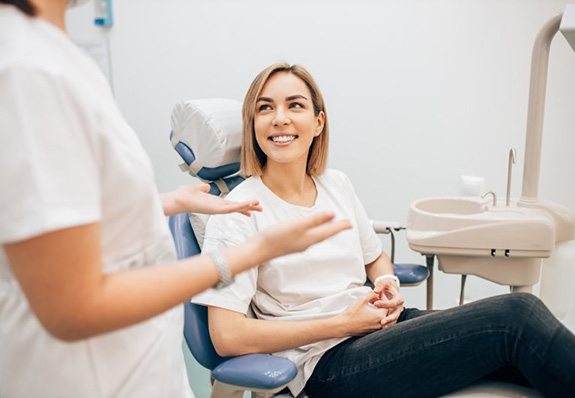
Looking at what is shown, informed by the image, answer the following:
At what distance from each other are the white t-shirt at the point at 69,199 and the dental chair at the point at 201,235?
10.6 inches

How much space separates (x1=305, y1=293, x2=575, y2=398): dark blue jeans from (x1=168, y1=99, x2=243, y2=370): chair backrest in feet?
1.79

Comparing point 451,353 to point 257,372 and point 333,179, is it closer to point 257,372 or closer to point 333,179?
point 257,372

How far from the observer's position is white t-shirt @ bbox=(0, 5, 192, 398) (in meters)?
0.48

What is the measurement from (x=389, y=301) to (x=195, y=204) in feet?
2.19

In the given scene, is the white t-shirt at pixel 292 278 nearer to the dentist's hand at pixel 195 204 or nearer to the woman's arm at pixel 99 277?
the dentist's hand at pixel 195 204

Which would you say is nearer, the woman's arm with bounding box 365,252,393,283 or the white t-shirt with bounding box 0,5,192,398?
the white t-shirt with bounding box 0,5,192,398

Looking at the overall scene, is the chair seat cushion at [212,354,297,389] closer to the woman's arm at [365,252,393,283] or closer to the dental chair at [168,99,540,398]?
the dental chair at [168,99,540,398]

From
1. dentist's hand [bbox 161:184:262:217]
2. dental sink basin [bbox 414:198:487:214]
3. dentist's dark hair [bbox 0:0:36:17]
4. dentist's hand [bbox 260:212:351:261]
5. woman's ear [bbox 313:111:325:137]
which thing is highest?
dentist's dark hair [bbox 0:0:36:17]

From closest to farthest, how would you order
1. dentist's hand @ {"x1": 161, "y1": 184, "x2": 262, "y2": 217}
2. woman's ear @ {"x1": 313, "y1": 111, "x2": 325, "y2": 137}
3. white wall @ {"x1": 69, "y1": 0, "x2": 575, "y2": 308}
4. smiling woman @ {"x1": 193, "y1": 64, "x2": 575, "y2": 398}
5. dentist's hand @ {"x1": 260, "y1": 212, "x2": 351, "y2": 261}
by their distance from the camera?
dentist's hand @ {"x1": 260, "y1": 212, "x2": 351, "y2": 261}
dentist's hand @ {"x1": 161, "y1": 184, "x2": 262, "y2": 217}
smiling woman @ {"x1": 193, "y1": 64, "x2": 575, "y2": 398}
woman's ear @ {"x1": 313, "y1": 111, "x2": 325, "y2": 137}
white wall @ {"x1": 69, "y1": 0, "x2": 575, "y2": 308}

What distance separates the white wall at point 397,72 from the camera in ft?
6.46

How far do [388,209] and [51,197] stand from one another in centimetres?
185

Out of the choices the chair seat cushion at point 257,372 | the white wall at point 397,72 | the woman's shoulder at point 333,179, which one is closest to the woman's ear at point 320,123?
the woman's shoulder at point 333,179

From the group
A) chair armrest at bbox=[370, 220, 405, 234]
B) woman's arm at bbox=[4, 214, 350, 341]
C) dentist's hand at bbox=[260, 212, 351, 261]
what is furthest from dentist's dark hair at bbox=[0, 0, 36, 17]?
chair armrest at bbox=[370, 220, 405, 234]

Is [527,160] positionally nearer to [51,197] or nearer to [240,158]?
[240,158]
